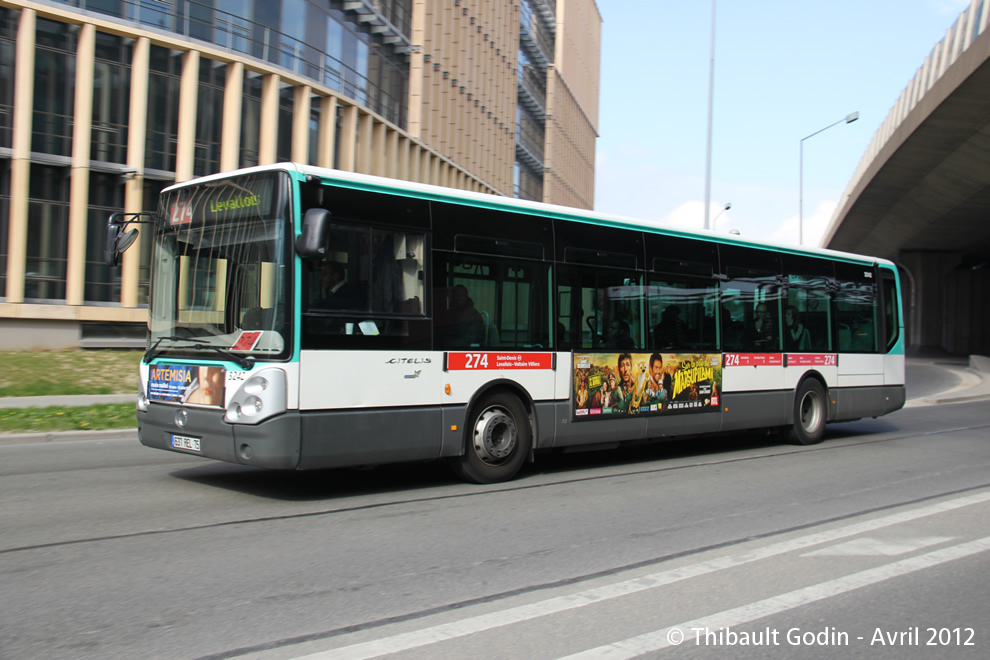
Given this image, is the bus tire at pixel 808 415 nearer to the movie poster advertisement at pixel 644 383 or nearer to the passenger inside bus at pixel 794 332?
the passenger inside bus at pixel 794 332

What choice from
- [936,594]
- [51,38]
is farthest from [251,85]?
[936,594]

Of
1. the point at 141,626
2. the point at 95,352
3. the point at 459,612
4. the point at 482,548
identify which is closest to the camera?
the point at 141,626

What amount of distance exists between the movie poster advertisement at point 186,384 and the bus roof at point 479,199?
5.38 ft

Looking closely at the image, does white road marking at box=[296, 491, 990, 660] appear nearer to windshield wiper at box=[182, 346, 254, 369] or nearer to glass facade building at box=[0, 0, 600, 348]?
windshield wiper at box=[182, 346, 254, 369]

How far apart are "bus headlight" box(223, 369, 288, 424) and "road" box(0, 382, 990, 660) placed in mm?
766

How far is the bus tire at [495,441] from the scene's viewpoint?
8.66 meters

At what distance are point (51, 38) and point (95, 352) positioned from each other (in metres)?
8.16

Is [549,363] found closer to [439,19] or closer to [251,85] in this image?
[251,85]

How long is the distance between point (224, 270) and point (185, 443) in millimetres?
1500

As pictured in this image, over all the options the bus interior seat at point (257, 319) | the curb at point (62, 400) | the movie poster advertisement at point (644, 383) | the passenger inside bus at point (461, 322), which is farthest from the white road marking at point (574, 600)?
the curb at point (62, 400)

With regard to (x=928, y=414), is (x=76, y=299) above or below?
above

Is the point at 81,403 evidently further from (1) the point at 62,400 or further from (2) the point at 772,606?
(2) the point at 772,606

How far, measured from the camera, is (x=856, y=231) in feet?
168

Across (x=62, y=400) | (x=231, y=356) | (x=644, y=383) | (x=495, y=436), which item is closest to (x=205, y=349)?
(x=231, y=356)
